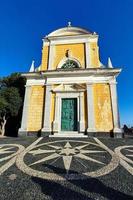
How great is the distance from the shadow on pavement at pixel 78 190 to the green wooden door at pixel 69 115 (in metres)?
8.34

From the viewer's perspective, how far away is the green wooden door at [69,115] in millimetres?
13117

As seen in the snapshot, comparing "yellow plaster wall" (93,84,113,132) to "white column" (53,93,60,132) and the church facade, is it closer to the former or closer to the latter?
the church facade

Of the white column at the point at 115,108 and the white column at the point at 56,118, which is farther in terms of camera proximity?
the white column at the point at 56,118

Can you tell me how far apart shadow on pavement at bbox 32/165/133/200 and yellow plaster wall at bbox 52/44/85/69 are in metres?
11.7

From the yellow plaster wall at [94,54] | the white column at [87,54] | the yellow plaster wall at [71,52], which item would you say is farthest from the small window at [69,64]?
the yellow plaster wall at [94,54]

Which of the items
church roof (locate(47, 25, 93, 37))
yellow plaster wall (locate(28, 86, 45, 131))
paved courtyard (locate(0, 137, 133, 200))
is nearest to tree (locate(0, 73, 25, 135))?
yellow plaster wall (locate(28, 86, 45, 131))

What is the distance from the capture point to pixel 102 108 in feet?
42.3

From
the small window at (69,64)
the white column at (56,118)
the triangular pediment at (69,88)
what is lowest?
the white column at (56,118)

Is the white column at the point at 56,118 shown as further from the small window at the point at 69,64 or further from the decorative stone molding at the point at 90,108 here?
the small window at the point at 69,64

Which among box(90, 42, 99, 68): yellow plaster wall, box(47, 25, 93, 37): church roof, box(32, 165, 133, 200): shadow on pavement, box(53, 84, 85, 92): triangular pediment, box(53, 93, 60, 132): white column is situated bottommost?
box(32, 165, 133, 200): shadow on pavement

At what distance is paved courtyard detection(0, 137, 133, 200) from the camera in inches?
156

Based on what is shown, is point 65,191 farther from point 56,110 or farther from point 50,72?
point 50,72

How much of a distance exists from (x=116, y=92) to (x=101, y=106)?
1.66 m

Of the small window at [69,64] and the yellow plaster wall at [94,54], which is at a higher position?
the yellow plaster wall at [94,54]
